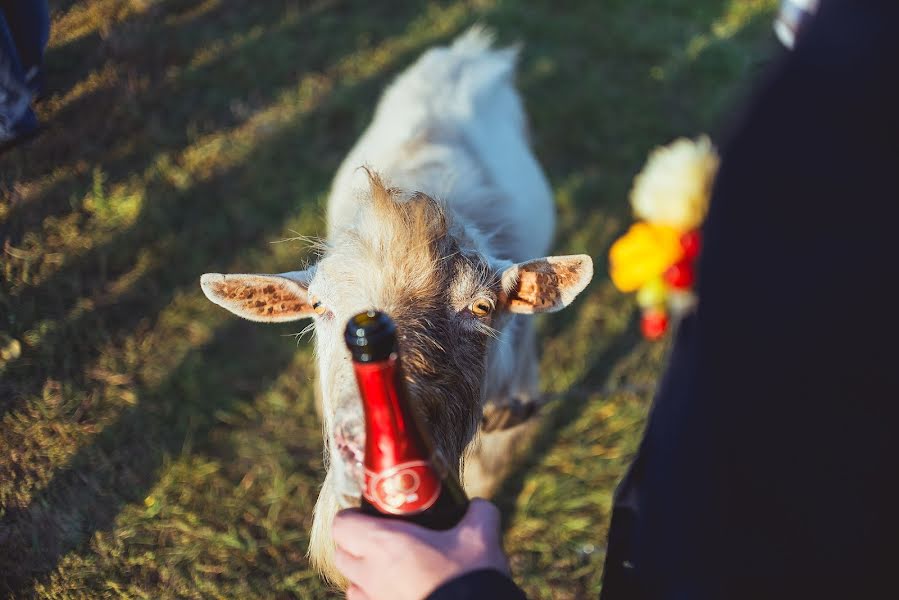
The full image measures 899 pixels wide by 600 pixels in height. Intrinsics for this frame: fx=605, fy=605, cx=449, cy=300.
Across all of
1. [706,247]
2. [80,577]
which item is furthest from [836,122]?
[80,577]

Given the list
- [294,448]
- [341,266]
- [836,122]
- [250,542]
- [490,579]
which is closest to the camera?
[836,122]

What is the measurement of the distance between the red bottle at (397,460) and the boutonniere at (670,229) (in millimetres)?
2361

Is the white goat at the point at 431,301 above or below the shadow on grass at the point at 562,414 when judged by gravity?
above

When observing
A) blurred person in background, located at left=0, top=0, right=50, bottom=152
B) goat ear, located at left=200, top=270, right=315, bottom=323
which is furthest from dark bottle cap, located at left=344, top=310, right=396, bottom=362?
blurred person in background, located at left=0, top=0, right=50, bottom=152

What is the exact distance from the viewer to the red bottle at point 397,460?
4.74ft

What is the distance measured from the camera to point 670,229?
3.76m

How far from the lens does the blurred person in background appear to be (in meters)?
1.82

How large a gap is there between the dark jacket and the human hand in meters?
0.42

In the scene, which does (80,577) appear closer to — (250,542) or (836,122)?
(250,542)

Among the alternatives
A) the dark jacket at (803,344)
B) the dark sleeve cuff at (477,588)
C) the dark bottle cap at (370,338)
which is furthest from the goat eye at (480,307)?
the dark jacket at (803,344)

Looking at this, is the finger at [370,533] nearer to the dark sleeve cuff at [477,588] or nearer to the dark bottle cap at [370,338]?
the dark sleeve cuff at [477,588]

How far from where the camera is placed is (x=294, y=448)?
12.6 ft

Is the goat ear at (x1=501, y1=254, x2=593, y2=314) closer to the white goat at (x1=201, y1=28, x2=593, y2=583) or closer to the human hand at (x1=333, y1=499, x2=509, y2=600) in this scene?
the white goat at (x1=201, y1=28, x2=593, y2=583)

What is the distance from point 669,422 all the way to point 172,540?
2.52 m
